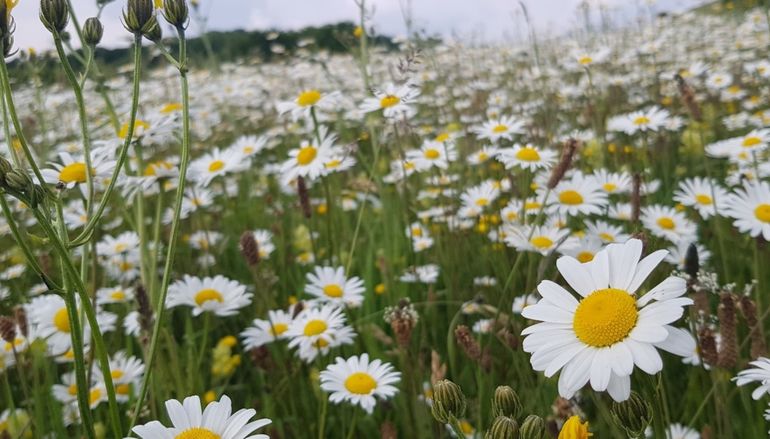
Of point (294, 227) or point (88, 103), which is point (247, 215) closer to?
point (294, 227)

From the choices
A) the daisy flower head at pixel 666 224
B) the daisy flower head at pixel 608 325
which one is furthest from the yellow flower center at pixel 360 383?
the daisy flower head at pixel 666 224

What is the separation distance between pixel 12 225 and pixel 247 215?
236 centimetres

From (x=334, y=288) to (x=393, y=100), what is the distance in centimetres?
65

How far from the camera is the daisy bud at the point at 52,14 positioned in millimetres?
844

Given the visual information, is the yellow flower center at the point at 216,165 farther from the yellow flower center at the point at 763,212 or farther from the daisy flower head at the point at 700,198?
the yellow flower center at the point at 763,212

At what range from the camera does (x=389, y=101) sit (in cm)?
200

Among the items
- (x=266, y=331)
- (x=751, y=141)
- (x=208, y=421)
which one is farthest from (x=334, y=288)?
(x=751, y=141)

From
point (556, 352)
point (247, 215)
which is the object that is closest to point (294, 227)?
point (247, 215)

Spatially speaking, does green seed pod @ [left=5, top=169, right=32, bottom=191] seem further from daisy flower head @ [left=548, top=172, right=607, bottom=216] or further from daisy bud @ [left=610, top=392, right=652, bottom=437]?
daisy flower head @ [left=548, top=172, right=607, bottom=216]

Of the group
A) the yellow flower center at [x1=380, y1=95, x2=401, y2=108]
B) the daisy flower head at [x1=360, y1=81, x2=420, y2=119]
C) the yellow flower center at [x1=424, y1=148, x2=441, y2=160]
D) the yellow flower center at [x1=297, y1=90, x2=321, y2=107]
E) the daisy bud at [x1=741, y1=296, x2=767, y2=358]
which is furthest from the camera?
the yellow flower center at [x1=424, y1=148, x2=441, y2=160]

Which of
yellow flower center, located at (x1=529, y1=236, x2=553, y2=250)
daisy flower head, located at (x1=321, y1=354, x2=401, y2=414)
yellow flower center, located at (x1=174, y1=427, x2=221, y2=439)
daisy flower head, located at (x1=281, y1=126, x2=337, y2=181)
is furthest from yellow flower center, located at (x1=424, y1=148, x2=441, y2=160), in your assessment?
yellow flower center, located at (x1=174, y1=427, x2=221, y2=439)

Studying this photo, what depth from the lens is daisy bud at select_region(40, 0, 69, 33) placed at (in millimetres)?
844

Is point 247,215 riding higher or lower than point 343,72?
lower

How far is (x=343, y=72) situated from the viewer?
7402mm
